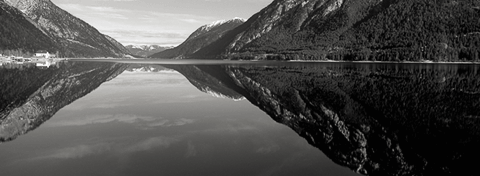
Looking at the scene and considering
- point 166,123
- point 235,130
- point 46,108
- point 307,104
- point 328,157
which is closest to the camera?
point 328,157

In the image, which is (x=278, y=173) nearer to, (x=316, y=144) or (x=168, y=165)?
(x=168, y=165)

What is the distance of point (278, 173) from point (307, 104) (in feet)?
53.5

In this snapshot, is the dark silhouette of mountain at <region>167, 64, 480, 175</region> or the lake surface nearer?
the lake surface

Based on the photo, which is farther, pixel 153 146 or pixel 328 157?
pixel 153 146

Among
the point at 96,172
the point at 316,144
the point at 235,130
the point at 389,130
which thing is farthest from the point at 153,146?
the point at 389,130

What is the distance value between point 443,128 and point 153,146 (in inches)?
575

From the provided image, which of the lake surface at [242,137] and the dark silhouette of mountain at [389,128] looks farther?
the dark silhouette of mountain at [389,128]

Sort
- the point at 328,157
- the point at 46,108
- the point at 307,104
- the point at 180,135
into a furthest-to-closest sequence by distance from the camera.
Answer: the point at 307,104
the point at 46,108
the point at 180,135
the point at 328,157

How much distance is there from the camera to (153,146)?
14.1m

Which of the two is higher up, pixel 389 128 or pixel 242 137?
→ pixel 242 137

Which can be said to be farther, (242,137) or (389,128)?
(389,128)

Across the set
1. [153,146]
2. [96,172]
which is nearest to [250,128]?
[153,146]

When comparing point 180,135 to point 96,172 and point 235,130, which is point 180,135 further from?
point 96,172

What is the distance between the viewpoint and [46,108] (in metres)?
24.8
